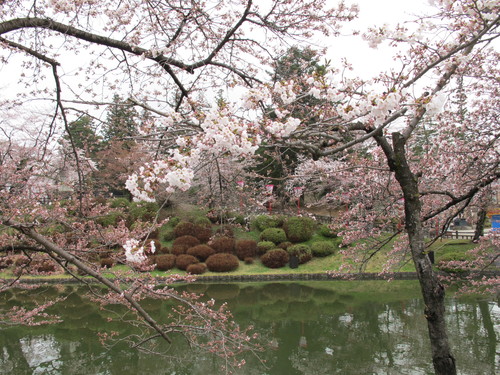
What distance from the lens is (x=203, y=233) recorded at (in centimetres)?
1426

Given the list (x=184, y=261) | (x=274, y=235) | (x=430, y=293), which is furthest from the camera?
(x=274, y=235)

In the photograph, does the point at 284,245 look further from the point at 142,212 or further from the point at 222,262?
the point at 142,212

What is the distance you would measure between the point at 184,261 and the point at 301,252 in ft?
13.2

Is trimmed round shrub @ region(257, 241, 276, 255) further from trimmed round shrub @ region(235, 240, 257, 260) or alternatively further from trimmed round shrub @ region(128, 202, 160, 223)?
trimmed round shrub @ region(128, 202, 160, 223)

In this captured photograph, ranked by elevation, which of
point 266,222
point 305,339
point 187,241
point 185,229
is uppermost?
point 266,222

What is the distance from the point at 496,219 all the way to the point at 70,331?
1050 cm

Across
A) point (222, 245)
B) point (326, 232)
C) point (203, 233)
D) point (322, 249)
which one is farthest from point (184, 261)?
point (326, 232)

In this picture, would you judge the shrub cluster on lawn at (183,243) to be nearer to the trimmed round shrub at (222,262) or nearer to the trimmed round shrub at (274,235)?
the trimmed round shrub at (222,262)

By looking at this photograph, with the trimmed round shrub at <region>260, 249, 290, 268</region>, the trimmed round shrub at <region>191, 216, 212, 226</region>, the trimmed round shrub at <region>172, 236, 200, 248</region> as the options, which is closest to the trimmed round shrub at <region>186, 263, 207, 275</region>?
the trimmed round shrub at <region>172, 236, 200, 248</region>

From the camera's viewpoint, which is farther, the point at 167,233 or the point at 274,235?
the point at 167,233

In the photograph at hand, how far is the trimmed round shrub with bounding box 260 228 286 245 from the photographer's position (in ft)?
45.7

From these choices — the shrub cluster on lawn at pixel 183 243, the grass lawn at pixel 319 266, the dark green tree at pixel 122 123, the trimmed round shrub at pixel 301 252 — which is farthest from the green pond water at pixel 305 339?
the shrub cluster on lawn at pixel 183 243

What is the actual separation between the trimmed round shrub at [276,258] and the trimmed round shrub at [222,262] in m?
1.02

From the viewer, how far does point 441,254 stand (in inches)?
472
